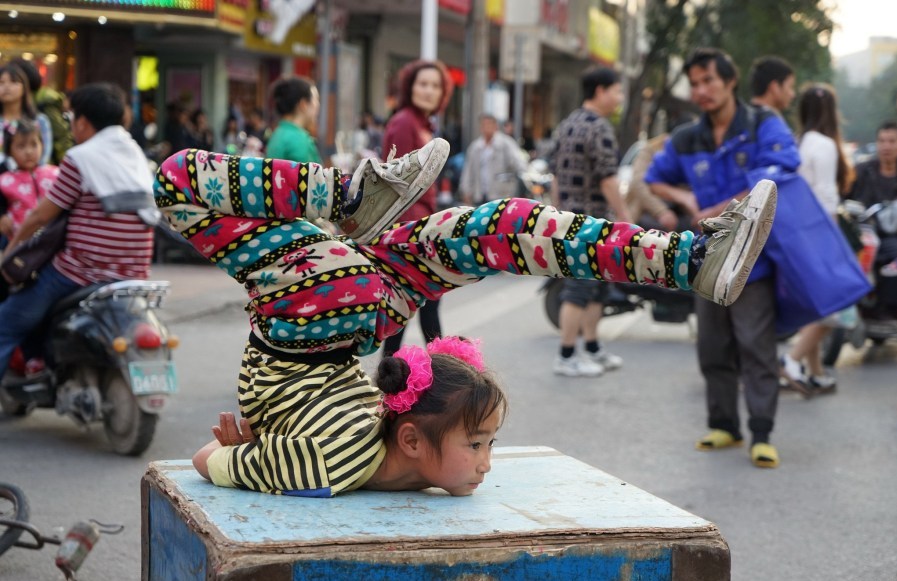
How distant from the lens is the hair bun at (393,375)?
3104 mm

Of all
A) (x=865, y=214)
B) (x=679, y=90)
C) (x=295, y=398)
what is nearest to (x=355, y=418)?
(x=295, y=398)

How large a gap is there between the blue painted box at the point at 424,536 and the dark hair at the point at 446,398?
19 centimetres

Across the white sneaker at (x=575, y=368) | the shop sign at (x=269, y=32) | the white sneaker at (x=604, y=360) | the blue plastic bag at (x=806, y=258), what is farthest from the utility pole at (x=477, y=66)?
the blue plastic bag at (x=806, y=258)

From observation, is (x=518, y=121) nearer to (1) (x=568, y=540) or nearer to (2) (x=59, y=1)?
(2) (x=59, y=1)

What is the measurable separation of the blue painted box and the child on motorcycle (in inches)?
Answer: 4.2

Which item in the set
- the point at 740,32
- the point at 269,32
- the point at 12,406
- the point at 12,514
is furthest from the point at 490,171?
the point at 740,32

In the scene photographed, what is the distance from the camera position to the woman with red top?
6887 mm

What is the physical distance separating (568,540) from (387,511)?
1.47ft

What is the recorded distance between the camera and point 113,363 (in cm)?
566

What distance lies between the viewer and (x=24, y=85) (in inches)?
304

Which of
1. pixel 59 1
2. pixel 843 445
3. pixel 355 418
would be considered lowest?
pixel 843 445

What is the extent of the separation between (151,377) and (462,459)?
2796mm

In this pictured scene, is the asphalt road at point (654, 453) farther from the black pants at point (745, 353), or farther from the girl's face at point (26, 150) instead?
the girl's face at point (26, 150)

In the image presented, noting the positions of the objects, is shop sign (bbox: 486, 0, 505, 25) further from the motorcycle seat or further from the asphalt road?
the motorcycle seat
